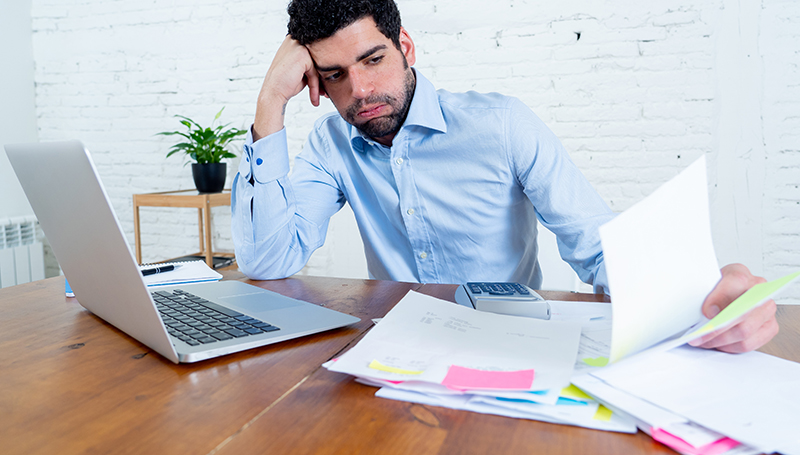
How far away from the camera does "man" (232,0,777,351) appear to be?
104cm

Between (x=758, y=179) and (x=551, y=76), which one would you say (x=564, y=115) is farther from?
(x=758, y=179)

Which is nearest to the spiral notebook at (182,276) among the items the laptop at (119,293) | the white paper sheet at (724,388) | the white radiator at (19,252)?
the laptop at (119,293)

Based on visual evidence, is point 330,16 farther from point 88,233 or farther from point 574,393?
point 574,393

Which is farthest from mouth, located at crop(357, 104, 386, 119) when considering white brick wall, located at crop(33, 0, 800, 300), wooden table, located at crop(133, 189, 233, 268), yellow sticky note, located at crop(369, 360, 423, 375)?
wooden table, located at crop(133, 189, 233, 268)

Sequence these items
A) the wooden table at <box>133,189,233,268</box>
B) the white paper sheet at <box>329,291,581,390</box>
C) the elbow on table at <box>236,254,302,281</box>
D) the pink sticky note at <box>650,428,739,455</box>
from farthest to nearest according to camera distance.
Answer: the wooden table at <box>133,189,233,268</box> < the elbow on table at <box>236,254,302,281</box> < the white paper sheet at <box>329,291,581,390</box> < the pink sticky note at <box>650,428,739,455</box>

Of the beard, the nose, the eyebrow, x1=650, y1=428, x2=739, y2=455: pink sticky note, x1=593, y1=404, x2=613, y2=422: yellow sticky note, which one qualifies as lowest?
x1=650, y1=428, x2=739, y2=455: pink sticky note

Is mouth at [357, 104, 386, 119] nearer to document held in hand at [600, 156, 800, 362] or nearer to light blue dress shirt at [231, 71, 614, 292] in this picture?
light blue dress shirt at [231, 71, 614, 292]

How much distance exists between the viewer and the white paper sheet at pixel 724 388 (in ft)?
1.24

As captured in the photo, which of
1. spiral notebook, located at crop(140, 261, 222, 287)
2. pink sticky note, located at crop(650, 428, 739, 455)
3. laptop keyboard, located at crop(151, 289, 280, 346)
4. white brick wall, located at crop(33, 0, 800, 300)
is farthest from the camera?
white brick wall, located at crop(33, 0, 800, 300)

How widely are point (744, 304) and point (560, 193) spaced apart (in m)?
0.62

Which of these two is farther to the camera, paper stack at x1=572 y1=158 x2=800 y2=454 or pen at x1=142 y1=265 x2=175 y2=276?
pen at x1=142 y1=265 x2=175 y2=276

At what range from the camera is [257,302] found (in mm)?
764

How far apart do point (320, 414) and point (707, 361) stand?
37cm

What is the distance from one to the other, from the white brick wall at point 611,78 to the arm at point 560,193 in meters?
1.28
